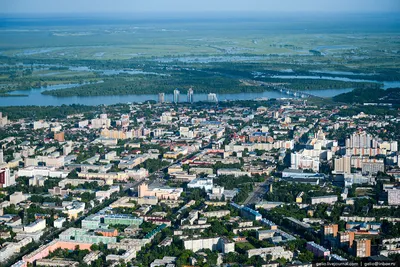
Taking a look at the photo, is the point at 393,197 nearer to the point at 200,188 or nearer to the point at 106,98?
the point at 200,188

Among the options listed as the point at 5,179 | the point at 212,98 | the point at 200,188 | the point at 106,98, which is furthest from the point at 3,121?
the point at 200,188

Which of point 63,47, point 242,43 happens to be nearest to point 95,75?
point 63,47

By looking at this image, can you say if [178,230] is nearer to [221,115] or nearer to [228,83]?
[221,115]

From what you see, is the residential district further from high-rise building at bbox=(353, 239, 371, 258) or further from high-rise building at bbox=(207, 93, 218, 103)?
high-rise building at bbox=(207, 93, 218, 103)

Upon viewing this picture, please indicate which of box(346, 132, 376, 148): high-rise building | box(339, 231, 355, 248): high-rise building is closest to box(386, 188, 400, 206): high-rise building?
box(339, 231, 355, 248): high-rise building

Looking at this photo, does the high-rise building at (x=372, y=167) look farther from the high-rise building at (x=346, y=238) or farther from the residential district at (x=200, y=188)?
the high-rise building at (x=346, y=238)
